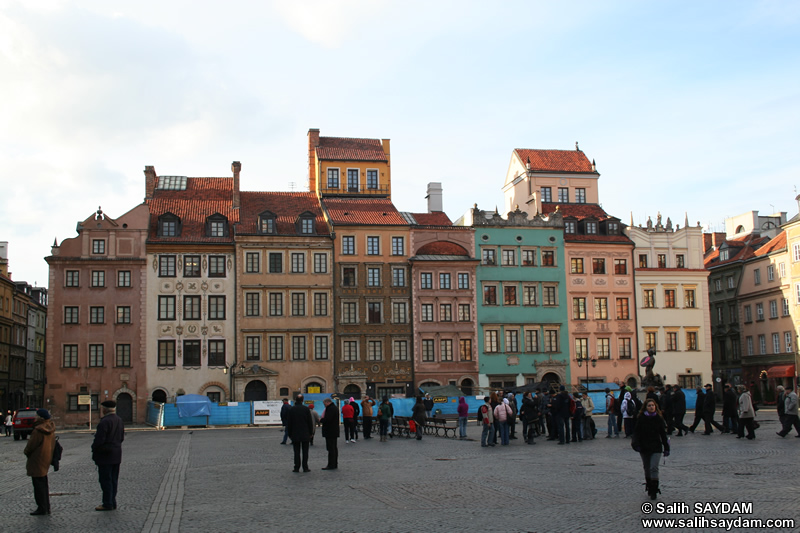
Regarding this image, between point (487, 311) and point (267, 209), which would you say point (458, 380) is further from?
point (267, 209)

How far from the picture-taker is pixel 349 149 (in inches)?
2731

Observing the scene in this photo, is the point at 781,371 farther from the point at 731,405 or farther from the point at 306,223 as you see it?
the point at 731,405

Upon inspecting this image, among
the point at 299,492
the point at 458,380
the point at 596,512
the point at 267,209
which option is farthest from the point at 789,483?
the point at 267,209

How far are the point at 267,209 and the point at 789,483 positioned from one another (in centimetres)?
5125

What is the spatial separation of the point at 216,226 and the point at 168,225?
324cm

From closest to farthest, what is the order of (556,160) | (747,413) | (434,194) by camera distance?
(747,413) < (434,194) < (556,160)

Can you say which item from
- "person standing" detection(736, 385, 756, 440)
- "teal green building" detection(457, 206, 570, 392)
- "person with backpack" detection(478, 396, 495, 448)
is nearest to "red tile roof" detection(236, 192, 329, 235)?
"teal green building" detection(457, 206, 570, 392)

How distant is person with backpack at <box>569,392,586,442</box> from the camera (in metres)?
29.0

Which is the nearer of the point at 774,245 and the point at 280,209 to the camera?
the point at 280,209

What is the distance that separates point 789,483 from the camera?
1617cm

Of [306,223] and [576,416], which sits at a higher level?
[306,223]

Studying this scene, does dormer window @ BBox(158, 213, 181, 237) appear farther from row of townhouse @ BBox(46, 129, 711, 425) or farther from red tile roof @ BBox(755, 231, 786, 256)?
red tile roof @ BBox(755, 231, 786, 256)

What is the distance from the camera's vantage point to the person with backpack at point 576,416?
29.0 meters

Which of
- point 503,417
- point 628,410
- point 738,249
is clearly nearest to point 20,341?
point 738,249
